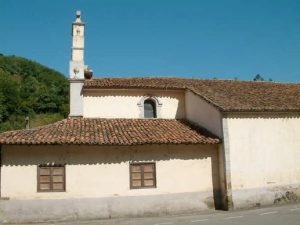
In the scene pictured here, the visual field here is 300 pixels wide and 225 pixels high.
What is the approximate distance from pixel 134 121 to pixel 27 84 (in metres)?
65.0

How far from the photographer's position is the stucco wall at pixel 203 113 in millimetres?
17047

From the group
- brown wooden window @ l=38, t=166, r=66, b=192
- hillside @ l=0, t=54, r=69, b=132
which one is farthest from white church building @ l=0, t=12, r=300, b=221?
hillside @ l=0, t=54, r=69, b=132

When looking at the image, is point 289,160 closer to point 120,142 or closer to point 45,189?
point 120,142

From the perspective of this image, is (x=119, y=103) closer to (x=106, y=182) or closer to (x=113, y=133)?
(x=113, y=133)

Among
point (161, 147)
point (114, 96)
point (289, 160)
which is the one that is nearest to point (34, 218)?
point (161, 147)

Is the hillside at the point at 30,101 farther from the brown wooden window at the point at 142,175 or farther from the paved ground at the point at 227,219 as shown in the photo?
the paved ground at the point at 227,219

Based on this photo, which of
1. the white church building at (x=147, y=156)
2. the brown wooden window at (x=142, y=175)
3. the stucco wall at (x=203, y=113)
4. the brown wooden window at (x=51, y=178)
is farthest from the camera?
the stucco wall at (x=203, y=113)

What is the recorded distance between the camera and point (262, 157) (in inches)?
667

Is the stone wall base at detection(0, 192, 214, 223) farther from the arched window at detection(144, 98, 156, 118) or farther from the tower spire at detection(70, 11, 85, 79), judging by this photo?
the tower spire at detection(70, 11, 85, 79)

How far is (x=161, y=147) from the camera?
52.7ft

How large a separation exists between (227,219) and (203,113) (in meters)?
6.31

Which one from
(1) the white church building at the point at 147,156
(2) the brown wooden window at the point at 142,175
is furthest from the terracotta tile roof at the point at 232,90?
→ (2) the brown wooden window at the point at 142,175

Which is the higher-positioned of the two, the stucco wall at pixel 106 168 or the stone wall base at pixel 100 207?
the stucco wall at pixel 106 168

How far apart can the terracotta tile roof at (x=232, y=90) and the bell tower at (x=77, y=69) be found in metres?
0.53
